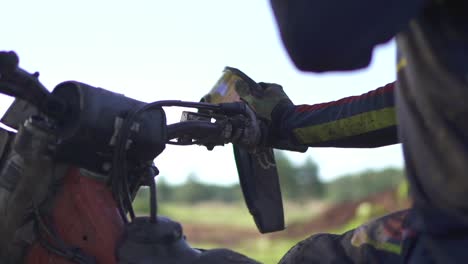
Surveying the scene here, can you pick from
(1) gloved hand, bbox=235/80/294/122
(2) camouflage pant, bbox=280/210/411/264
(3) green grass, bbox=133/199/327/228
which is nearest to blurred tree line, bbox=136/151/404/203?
(3) green grass, bbox=133/199/327/228

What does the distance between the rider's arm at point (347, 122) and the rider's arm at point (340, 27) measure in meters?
1.17

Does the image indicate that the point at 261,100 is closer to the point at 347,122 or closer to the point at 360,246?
the point at 347,122

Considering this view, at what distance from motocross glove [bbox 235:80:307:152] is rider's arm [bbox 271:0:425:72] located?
4.04 feet

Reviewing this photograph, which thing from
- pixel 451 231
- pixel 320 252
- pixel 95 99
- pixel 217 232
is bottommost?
pixel 217 232

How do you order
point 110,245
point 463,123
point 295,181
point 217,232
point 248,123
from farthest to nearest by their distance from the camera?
point 295,181 < point 217,232 < point 248,123 < point 110,245 < point 463,123

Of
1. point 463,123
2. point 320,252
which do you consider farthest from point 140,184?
point 463,123

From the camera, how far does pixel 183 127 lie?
236 centimetres

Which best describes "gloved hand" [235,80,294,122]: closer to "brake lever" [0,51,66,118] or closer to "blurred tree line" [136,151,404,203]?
"brake lever" [0,51,66,118]

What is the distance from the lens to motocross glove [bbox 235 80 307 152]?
2.84 m

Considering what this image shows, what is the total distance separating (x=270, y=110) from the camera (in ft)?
9.37

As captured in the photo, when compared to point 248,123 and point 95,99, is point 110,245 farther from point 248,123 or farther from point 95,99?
point 248,123

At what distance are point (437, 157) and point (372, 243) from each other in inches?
24.1

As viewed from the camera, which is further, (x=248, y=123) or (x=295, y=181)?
(x=295, y=181)

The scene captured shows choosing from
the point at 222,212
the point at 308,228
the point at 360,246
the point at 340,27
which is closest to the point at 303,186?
the point at 222,212
